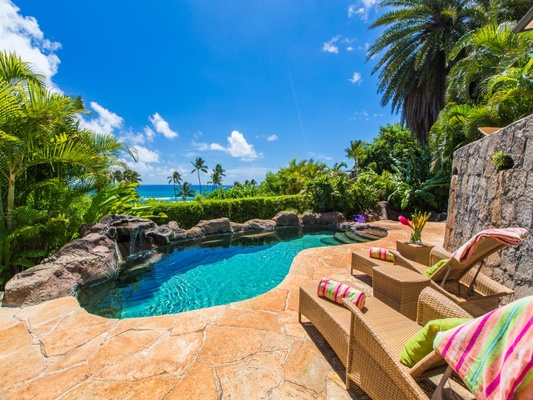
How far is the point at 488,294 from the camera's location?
297 centimetres

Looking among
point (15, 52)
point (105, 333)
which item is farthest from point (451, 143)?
point (15, 52)

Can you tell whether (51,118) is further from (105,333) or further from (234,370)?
(234,370)

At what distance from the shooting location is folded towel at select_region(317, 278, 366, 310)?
2582mm

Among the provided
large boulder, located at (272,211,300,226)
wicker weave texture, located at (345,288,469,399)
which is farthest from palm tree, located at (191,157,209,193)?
wicker weave texture, located at (345,288,469,399)

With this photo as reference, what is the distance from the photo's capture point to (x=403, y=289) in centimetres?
292

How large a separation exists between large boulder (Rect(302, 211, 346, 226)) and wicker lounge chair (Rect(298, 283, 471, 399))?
9755mm

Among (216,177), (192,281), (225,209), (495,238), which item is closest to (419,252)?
(495,238)

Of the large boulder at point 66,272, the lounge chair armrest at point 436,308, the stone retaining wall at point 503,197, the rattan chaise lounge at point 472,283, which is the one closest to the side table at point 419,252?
the rattan chaise lounge at point 472,283

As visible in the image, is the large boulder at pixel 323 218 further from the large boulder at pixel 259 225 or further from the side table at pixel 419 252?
the side table at pixel 419 252

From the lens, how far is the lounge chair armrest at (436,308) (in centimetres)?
206

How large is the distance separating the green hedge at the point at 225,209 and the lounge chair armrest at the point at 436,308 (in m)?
10.3

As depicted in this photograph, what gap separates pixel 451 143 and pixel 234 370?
10801mm

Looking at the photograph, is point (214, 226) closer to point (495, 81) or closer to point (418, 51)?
point (495, 81)

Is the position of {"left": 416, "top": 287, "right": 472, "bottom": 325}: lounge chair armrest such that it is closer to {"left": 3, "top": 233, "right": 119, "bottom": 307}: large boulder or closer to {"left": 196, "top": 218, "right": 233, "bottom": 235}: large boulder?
{"left": 3, "top": 233, "right": 119, "bottom": 307}: large boulder
